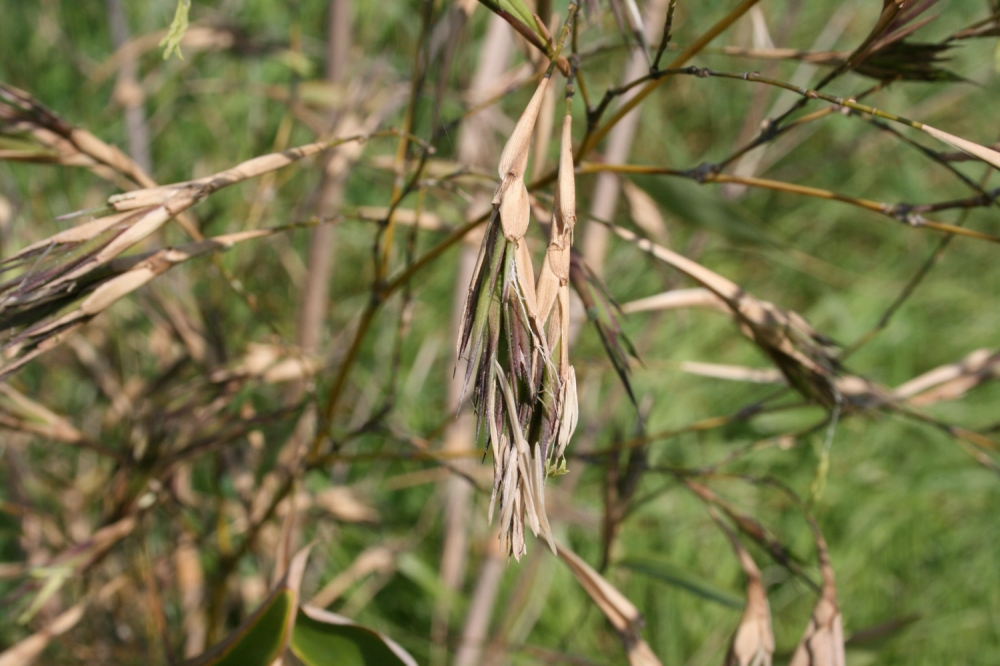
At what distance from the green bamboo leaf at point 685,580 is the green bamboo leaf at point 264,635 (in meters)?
0.27

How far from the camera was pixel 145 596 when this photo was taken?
620 mm

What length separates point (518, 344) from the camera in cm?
26

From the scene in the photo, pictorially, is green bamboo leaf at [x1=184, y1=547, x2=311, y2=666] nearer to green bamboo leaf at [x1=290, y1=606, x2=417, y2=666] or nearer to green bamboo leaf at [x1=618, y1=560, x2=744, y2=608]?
green bamboo leaf at [x1=290, y1=606, x2=417, y2=666]

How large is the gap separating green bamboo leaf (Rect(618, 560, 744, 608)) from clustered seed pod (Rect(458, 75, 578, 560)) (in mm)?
348

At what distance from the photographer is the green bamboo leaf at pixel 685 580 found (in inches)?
22.8

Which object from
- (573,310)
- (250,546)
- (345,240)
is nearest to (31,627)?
(250,546)

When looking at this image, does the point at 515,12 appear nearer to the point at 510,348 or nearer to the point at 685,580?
the point at 510,348

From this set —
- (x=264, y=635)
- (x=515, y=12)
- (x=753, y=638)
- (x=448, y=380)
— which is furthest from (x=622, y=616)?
(x=448, y=380)

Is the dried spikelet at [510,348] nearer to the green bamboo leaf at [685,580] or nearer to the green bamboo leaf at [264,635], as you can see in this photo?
the green bamboo leaf at [264,635]

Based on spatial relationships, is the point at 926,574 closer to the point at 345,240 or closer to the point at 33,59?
the point at 345,240

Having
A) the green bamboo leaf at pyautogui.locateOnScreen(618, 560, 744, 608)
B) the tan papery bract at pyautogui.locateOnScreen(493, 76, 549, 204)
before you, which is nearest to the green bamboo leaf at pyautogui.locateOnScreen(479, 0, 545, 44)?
the tan papery bract at pyautogui.locateOnScreen(493, 76, 549, 204)

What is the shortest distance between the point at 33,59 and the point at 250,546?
106 cm

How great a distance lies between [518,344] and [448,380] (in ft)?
2.67

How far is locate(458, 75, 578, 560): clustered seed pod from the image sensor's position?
259 millimetres
